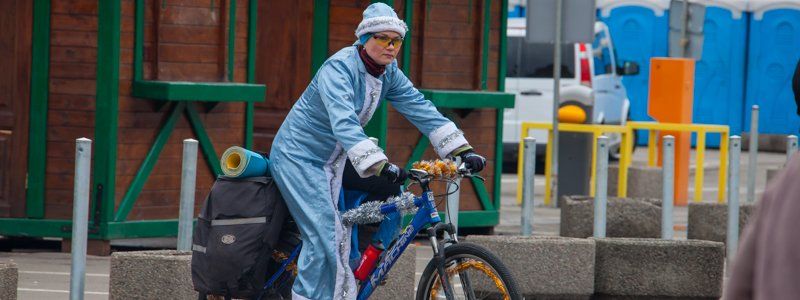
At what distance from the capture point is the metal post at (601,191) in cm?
978

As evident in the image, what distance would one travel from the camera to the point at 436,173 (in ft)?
21.4

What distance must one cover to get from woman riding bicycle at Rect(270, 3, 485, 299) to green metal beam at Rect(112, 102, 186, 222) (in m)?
3.96

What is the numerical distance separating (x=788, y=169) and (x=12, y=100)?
8.70 meters

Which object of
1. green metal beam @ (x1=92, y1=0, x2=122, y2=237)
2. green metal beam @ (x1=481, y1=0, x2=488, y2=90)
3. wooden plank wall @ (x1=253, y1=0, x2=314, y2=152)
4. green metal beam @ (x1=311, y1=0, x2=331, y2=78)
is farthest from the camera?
green metal beam @ (x1=481, y1=0, x2=488, y2=90)

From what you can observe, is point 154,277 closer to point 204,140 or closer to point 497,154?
point 204,140

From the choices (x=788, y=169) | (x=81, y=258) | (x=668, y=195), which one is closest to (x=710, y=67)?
(x=668, y=195)

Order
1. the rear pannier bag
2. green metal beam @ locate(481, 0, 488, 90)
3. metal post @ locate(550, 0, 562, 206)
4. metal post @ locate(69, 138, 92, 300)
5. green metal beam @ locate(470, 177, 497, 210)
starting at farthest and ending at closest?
1. metal post @ locate(550, 0, 562, 206)
2. green metal beam @ locate(470, 177, 497, 210)
3. green metal beam @ locate(481, 0, 488, 90)
4. metal post @ locate(69, 138, 92, 300)
5. the rear pannier bag

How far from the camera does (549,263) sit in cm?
855

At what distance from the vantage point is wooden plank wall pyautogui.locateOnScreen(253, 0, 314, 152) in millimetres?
11898

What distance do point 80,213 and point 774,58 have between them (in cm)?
2103

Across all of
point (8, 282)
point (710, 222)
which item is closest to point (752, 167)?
Answer: point (710, 222)

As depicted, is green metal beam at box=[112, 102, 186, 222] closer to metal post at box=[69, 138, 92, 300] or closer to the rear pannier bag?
metal post at box=[69, 138, 92, 300]

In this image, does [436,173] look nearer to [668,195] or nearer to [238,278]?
[238,278]

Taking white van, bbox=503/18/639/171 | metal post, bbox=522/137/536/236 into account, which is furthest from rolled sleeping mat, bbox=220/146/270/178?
white van, bbox=503/18/639/171
